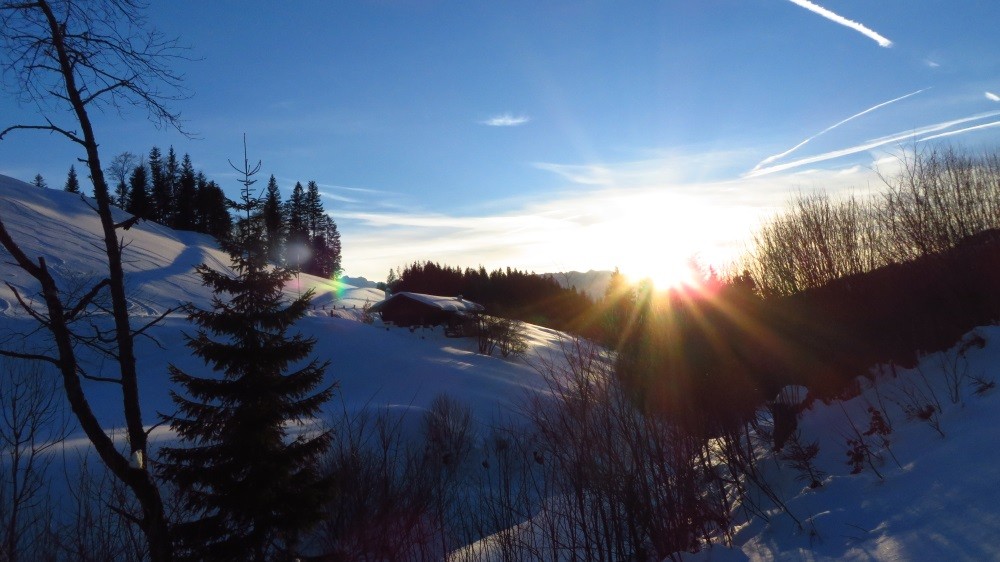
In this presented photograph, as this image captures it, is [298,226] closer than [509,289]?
No

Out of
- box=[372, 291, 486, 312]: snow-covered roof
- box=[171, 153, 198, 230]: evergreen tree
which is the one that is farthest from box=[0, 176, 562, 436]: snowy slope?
box=[171, 153, 198, 230]: evergreen tree

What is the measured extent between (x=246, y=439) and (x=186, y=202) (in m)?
73.9

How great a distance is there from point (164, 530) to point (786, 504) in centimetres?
637

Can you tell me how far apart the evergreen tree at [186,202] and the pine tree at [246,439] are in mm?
72384

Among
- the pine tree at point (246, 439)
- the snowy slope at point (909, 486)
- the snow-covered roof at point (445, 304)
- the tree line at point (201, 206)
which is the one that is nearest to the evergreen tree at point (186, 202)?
the tree line at point (201, 206)

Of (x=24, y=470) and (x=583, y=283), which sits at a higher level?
(x=583, y=283)

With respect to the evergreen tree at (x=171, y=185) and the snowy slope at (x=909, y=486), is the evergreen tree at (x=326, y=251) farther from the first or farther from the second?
the snowy slope at (x=909, y=486)

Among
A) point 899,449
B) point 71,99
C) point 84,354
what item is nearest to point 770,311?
point 899,449

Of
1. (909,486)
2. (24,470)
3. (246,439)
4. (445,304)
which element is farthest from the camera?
(445,304)

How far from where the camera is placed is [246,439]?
9.83m

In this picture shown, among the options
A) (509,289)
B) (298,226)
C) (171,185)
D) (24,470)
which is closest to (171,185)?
(171,185)

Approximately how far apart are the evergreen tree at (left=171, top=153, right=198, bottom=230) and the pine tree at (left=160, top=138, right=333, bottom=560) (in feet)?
237

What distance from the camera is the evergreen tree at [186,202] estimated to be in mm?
75188

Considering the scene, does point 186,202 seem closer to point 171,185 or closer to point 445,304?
point 171,185
